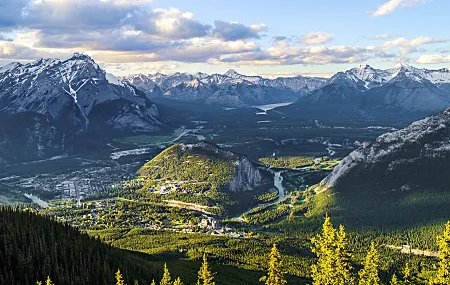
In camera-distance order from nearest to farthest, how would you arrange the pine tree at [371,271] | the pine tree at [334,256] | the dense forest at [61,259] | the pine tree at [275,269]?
the pine tree at [334,256]
the pine tree at [275,269]
the pine tree at [371,271]
the dense forest at [61,259]

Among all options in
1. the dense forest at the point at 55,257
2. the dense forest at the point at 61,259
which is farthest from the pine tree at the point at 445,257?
the dense forest at the point at 55,257

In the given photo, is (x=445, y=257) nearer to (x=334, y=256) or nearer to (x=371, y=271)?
(x=371, y=271)

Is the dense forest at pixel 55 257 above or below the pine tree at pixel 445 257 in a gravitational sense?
below

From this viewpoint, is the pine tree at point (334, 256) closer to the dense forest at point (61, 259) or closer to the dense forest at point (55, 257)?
the dense forest at point (61, 259)

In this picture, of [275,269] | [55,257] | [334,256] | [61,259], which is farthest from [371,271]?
[61,259]

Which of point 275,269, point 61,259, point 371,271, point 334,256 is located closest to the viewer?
point 334,256

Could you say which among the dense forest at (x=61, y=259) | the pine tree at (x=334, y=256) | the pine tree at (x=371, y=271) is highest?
the pine tree at (x=334, y=256)

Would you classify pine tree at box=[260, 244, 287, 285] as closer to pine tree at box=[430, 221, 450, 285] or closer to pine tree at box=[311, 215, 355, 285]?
pine tree at box=[311, 215, 355, 285]

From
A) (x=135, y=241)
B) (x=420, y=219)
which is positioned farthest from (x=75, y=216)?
(x=420, y=219)

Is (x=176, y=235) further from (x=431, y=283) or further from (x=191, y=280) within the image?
(x=431, y=283)

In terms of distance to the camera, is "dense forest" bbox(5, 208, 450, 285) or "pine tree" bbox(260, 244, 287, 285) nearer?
"pine tree" bbox(260, 244, 287, 285)

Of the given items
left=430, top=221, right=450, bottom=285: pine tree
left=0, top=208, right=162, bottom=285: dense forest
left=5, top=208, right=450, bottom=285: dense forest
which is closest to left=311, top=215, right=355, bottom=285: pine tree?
left=430, top=221, right=450, bottom=285: pine tree
